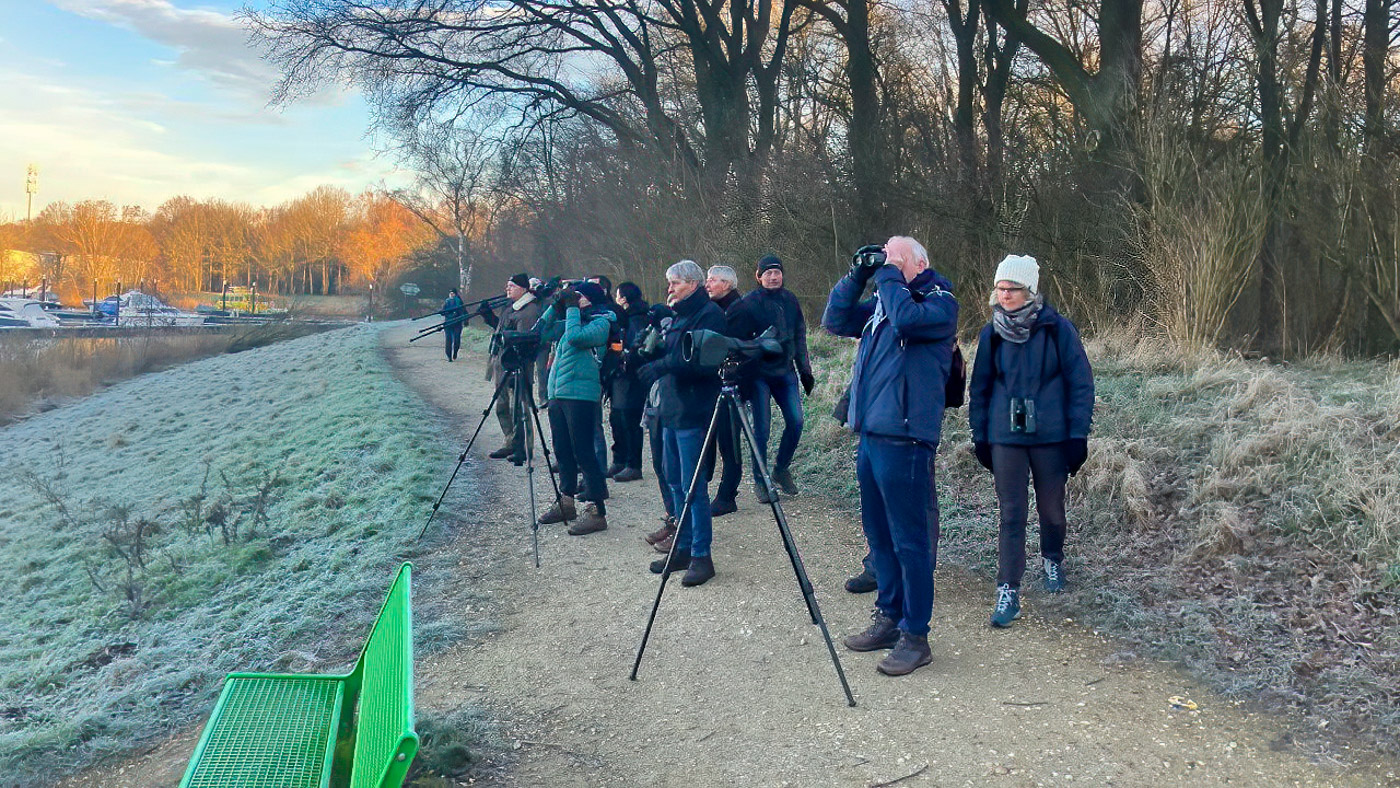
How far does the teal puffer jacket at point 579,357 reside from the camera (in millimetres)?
7629

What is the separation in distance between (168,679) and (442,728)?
2309mm

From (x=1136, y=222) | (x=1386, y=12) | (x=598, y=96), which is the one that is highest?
(x=598, y=96)

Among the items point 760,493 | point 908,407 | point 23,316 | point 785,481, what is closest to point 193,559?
point 760,493

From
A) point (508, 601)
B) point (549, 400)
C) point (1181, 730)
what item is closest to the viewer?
point (1181, 730)

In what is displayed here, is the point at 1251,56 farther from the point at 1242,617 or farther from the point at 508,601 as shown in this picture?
the point at 508,601

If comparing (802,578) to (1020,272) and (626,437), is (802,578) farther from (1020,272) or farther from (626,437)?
(626,437)

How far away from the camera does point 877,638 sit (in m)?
5.15

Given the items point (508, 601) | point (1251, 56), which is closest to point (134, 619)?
point (508, 601)

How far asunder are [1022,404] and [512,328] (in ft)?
19.4

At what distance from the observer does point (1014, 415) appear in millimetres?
5359

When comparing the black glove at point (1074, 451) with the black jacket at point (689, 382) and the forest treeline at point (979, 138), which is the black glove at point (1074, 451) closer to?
the black jacket at point (689, 382)

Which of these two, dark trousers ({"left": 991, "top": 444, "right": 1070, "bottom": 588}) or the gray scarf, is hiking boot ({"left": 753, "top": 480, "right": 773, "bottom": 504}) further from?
the gray scarf

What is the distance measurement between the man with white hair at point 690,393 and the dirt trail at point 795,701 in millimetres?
308

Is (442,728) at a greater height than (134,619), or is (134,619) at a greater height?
(442,728)
